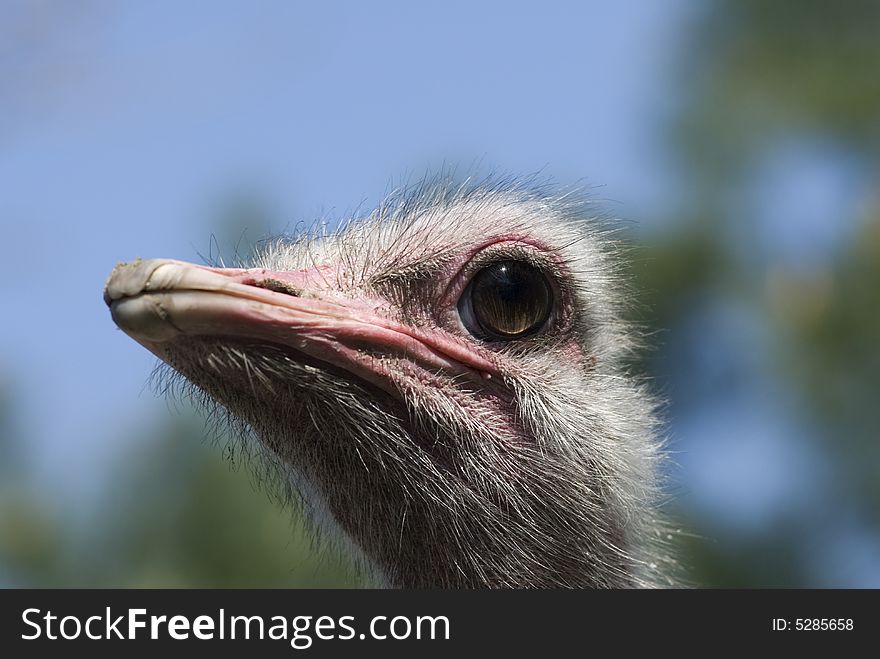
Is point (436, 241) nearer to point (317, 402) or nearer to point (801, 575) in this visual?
point (317, 402)

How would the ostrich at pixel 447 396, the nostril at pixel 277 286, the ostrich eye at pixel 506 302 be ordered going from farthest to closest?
1. the ostrich eye at pixel 506 302
2. the ostrich at pixel 447 396
3. the nostril at pixel 277 286

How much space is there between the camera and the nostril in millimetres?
3223

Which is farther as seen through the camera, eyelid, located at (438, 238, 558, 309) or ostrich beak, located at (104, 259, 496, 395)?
eyelid, located at (438, 238, 558, 309)

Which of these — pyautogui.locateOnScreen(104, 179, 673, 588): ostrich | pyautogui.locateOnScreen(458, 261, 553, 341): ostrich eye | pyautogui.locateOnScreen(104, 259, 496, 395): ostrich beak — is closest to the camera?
pyautogui.locateOnScreen(104, 259, 496, 395): ostrich beak

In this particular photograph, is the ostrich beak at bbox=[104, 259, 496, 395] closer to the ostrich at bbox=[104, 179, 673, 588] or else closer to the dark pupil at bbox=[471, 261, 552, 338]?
the ostrich at bbox=[104, 179, 673, 588]

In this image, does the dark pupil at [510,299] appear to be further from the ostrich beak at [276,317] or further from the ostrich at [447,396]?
the ostrich beak at [276,317]

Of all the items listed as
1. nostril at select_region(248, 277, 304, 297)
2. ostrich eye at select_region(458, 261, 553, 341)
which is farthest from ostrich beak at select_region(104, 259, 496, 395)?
ostrich eye at select_region(458, 261, 553, 341)

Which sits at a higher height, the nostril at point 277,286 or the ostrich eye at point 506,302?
the ostrich eye at point 506,302

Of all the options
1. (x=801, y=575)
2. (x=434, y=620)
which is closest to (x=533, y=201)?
(x=434, y=620)

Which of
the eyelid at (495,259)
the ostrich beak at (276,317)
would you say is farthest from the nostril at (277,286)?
the eyelid at (495,259)

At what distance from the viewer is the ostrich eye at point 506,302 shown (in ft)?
12.0

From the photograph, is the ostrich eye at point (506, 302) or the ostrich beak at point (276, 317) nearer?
the ostrich beak at point (276, 317)

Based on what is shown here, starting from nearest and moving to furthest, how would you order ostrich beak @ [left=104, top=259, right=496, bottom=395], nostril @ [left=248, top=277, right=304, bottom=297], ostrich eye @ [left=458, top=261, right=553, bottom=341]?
ostrich beak @ [left=104, top=259, right=496, bottom=395], nostril @ [left=248, top=277, right=304, bottom=297], ostrich eye @ [left=458, top=261, right=553, bottom=341]

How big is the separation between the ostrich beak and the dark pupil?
12cm
